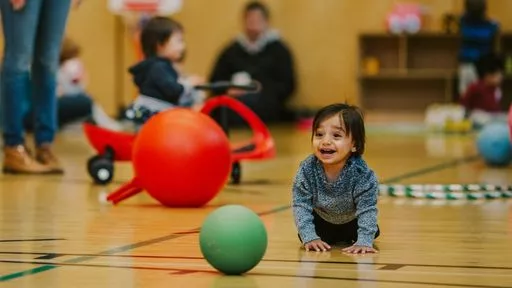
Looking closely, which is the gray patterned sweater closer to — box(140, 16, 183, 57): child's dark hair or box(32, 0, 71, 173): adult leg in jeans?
box(140, 16, 183, 57): child's dark hair

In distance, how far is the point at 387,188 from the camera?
6586 mm

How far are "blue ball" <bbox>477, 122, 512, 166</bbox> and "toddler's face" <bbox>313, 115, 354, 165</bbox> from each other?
4.24m

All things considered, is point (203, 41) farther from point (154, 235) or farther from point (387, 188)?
point (154, 235)

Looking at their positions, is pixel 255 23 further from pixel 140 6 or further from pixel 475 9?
pixel 140 6

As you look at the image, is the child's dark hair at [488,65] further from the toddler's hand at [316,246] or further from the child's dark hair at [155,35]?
the toddler's hand at [316,246]

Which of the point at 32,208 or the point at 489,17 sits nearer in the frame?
the point at 32,208

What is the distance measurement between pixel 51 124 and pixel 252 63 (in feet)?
26.2

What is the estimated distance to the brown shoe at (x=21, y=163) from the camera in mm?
7949

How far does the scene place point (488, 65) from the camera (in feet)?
47.3

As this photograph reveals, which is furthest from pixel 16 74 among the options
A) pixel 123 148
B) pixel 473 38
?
pixel 473 38

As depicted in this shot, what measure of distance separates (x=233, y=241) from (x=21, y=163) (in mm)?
4426

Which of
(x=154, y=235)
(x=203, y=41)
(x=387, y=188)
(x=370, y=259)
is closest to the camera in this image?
(x=370, y=259)

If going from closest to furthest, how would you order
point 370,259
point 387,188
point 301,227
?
1. point 370,259
2. point 301,227
3. point 387,188

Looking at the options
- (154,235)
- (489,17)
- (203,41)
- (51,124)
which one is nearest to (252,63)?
(203,41)
